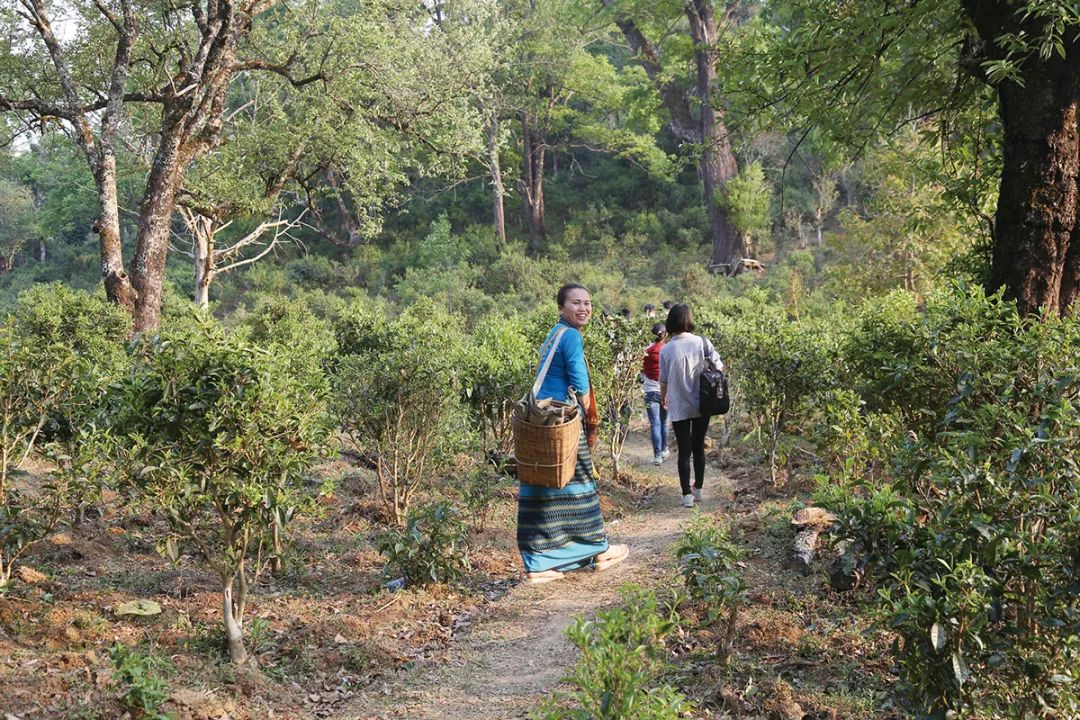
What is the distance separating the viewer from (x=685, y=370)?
662 cm

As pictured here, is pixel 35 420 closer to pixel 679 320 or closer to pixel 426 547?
pixel 426 547

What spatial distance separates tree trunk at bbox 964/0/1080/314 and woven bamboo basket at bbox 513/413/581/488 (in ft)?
8.67

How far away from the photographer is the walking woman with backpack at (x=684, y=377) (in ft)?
21.7

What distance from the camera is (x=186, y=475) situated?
3619mm

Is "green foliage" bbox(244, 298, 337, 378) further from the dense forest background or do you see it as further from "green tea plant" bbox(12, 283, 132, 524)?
"green tea plant" bbox(12, 283, 132, 524)

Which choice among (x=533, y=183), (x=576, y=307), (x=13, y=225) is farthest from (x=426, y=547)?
(x=13, y=225)

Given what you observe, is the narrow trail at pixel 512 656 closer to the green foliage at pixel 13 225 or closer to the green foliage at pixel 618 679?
the green foliage at pixel 618 679

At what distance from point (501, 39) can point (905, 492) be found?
27606 mm

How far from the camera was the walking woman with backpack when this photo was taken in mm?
6625

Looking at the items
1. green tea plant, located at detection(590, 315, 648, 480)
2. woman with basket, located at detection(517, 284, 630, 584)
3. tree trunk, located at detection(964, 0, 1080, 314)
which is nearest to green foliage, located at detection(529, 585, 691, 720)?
woman with basket, located at detection(517, 284, 630, 584)

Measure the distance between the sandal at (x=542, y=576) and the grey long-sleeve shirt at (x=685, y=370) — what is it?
6.43 feet

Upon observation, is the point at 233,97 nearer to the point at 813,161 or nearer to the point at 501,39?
the point at 501,39

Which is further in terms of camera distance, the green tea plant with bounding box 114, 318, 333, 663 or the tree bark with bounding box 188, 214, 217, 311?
the tree bark with bounding box 188, 214, 217, 311

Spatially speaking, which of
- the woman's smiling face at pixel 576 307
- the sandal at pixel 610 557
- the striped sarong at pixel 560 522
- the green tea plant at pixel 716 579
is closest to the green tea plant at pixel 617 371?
the sandal at pixel 610 557
